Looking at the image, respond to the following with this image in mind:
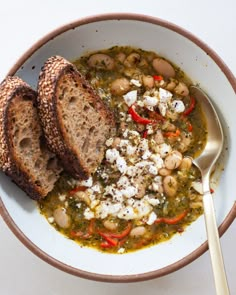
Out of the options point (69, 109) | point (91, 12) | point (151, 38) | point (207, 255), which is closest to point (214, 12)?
point (151, 38)

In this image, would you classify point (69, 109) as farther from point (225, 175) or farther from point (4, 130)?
point (225, 175)

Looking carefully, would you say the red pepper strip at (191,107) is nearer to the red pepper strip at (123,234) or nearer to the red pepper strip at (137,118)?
the red pepper strip at (137,118)

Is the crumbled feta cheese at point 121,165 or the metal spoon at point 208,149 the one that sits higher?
the metal spoon at point 208,149

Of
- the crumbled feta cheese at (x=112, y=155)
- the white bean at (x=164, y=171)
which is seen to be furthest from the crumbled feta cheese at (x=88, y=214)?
the white bean at (x=164, y=171)

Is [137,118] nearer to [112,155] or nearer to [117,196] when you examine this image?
[112,155]

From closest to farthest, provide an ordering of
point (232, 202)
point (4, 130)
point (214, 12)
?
point (4, 130)
point (232, 202)
point (214, 12)

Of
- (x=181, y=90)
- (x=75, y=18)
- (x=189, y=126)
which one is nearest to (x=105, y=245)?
(x=189, y=126)
